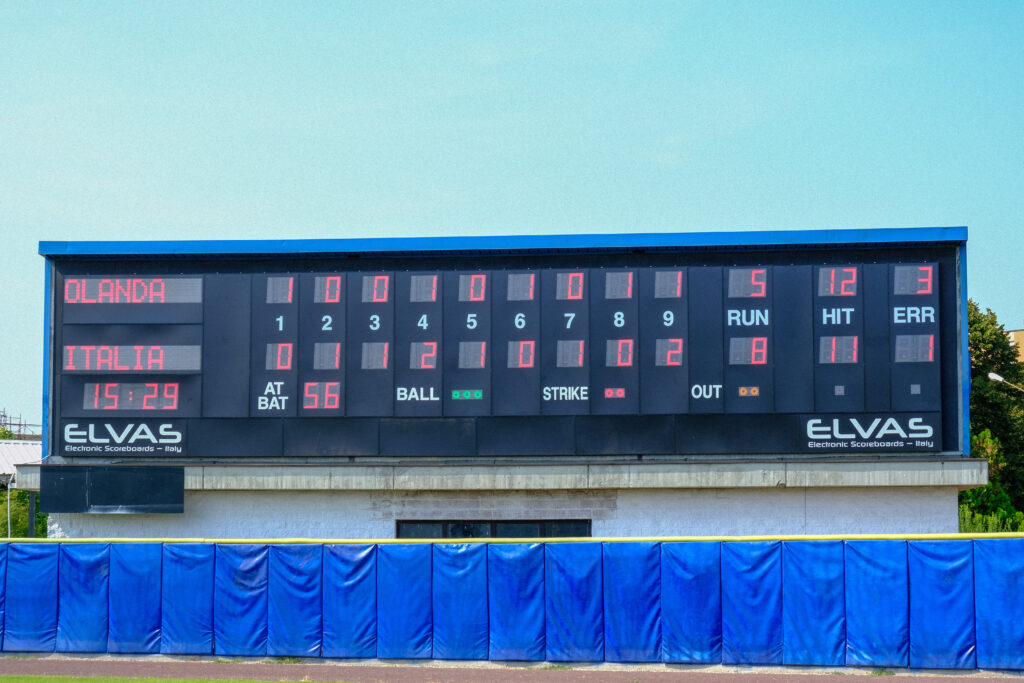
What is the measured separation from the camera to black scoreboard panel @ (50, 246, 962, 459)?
845 inches

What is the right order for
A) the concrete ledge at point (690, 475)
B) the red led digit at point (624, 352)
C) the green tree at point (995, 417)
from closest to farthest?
the concrete ledge at point (690, 475) < the red led digit at point (624, 352) < the green tree at point (995, 417)

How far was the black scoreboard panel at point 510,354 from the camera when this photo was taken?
2147 cm

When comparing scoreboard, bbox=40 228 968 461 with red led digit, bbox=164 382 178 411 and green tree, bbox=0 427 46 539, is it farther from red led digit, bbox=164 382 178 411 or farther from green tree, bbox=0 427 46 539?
green tree, bbox=0 427 46 539

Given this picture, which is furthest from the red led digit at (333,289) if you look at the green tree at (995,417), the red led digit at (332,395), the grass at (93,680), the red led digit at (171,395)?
the green tree at (995,417)

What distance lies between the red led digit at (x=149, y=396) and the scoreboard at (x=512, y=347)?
43mm

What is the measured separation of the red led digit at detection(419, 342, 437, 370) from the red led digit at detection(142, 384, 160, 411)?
5.74 meters

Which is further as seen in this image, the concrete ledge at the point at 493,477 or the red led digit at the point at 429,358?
the red led digit at the point at 429,358

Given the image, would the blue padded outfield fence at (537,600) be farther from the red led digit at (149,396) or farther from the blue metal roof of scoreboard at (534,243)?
the blue metal roof of scoreboard at (534,243)

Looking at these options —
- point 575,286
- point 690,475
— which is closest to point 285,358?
point 575,286

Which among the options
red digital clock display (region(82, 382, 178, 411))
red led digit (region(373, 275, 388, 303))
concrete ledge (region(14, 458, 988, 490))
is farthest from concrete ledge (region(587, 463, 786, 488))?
red digital clock display (region(82, 382, 178, 411))

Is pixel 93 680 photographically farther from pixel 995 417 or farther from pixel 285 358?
pixel 995 417

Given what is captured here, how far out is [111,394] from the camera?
22.3 m

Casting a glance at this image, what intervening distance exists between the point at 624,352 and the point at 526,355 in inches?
80.9

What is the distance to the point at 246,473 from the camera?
21984 mm
